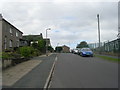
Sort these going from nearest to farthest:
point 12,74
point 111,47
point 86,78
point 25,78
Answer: point 86,78, point 25,78, point 12,74, point 111,47

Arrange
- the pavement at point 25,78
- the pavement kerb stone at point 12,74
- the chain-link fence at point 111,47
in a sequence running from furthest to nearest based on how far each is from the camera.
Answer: the chain-link fence at point 111,47
the pavement kerb stone at point 12,74
the pavement at point 25,78

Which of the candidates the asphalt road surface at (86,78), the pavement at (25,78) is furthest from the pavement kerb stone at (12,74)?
the asphalt road surface at (86,78)

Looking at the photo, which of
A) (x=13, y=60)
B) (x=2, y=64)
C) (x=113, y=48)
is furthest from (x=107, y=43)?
(x=2, y=64)

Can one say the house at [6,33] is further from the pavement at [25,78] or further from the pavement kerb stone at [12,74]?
the pavement at [25,78]

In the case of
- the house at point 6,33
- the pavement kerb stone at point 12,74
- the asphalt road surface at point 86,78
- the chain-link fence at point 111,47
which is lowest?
the pavement kerb stone at point 12,74

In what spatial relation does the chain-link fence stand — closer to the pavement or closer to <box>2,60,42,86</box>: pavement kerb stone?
<box>2,60,42,86</box>: pavement kerb stone

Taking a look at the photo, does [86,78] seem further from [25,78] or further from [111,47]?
→ [111,47]

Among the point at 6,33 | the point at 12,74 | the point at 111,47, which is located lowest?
the point at 12,74

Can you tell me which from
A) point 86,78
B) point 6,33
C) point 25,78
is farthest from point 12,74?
point 6,33

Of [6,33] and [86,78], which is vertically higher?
[6,33]

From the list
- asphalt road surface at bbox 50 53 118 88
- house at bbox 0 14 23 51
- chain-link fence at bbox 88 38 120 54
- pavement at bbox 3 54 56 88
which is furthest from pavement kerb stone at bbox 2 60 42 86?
house at bbox 0 14 23 51

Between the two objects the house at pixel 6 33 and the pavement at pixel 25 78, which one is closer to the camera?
the pavement at pixel 25 78

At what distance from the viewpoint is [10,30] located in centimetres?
4141

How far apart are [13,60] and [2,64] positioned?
3.77m
